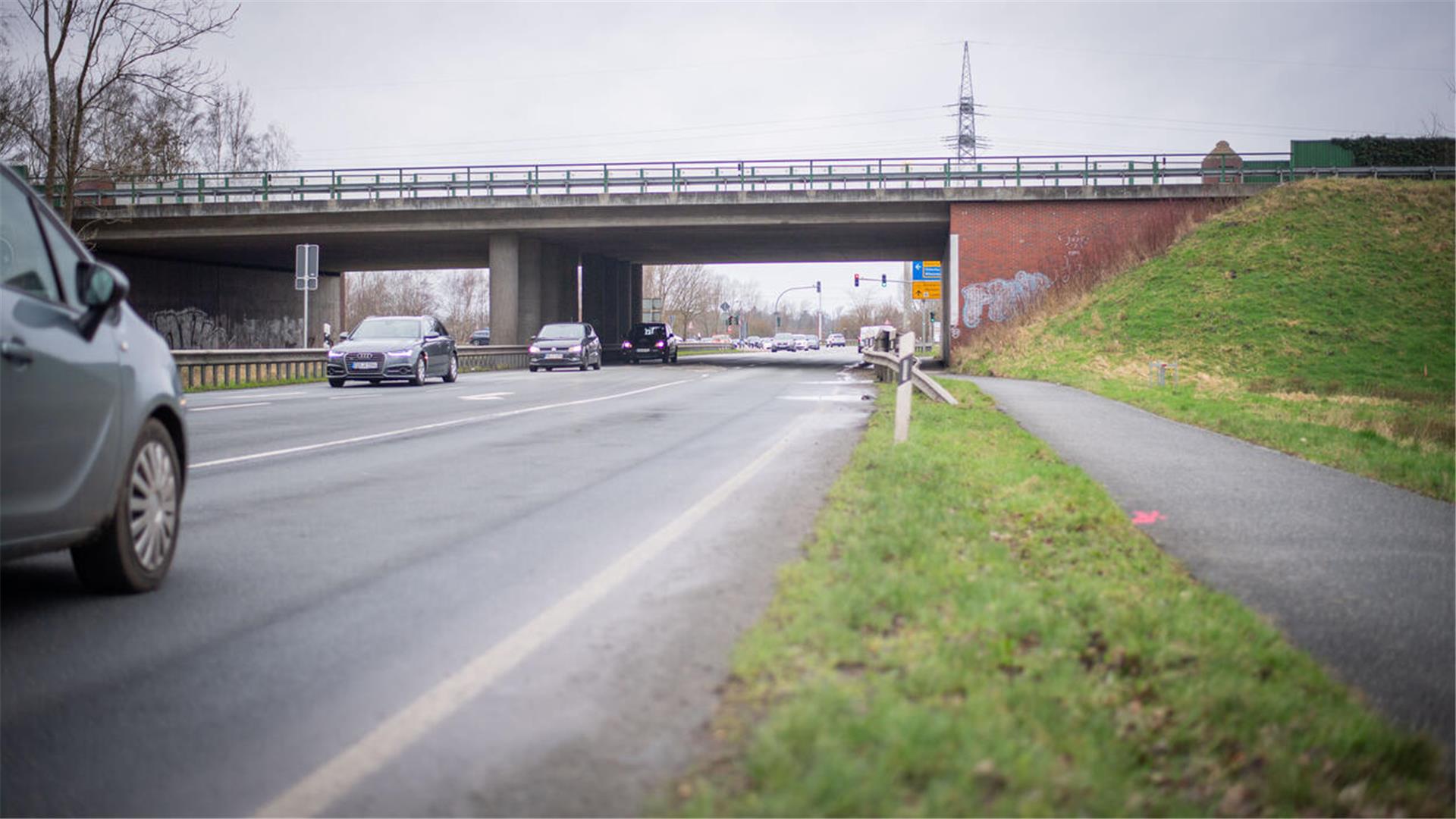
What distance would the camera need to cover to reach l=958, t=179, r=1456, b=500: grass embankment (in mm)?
21469

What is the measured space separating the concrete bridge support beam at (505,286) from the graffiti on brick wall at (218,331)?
30.7 feet

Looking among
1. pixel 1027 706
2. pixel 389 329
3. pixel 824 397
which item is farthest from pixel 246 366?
pixel 1027 706

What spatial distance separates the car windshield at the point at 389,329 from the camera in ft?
91.8

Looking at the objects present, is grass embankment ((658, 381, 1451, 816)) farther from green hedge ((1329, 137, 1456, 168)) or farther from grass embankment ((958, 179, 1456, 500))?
green hedge ((1329, 137, 1456, 168))

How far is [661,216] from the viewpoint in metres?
42.7

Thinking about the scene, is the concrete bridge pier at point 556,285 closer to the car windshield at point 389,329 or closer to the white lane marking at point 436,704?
the car windshield at point 389,329

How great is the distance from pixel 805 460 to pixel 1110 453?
11.0 feet

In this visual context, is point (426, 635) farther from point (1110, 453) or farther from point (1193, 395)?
point (1193, 395)

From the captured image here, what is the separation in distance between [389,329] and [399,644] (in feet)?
81.9

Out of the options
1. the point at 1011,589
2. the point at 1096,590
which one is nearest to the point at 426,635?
the point at 1011,589

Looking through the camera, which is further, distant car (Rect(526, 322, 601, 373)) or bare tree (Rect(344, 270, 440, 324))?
bare tree (Rect(344, 270, 440, 324))

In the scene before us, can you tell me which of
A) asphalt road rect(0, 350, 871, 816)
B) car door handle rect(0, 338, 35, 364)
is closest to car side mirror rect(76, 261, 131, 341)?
car door handle rect(0, 338, 35, 364)

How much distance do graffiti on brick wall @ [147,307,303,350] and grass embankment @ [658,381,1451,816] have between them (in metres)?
45.6

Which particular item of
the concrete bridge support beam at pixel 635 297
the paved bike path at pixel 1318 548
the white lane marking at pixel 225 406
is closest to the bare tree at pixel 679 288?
the concrete bridge support beam at pixel 635 297
